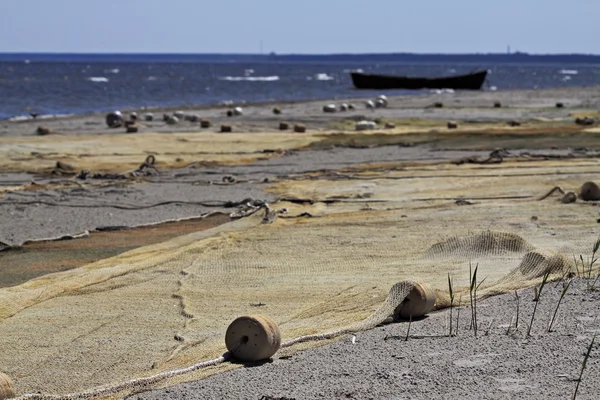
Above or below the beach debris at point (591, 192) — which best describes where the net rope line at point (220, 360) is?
below

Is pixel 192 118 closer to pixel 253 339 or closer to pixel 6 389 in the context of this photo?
pixel 253 339

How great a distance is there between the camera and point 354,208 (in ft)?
36.8

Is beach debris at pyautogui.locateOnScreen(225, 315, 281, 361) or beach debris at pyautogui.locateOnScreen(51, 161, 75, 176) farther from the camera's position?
beach debris at pyautogui.locateOnScreen(51, 161, 75, 176)

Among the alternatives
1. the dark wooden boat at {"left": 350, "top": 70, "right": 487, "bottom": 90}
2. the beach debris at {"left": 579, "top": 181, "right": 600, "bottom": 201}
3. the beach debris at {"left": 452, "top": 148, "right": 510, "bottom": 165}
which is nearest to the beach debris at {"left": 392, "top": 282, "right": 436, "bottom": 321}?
the beach debris at {"left": 579, "top": 181, "right": 600, "bottom": 201}

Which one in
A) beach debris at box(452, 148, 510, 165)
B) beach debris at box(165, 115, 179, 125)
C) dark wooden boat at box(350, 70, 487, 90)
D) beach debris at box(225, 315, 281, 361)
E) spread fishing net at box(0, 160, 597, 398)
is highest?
dark wooden boat at box(350, 70, 487, 90)

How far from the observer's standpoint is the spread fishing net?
552 centimetres

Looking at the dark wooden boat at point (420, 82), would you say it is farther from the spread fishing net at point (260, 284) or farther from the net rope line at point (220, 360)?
the net rope line at point (220, 360)

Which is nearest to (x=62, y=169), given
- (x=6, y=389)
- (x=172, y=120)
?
(x=6, y=389)

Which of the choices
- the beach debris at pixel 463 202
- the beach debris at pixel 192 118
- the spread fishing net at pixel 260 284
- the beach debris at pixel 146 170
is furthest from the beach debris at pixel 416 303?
the beach debris at pixel 192 118

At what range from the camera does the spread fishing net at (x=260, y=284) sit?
5.52m

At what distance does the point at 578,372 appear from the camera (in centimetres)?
486

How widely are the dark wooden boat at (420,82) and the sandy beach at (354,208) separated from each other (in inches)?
1451

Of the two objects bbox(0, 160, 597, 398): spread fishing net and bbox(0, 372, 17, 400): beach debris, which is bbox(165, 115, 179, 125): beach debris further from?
bbox(0, 372, 17, 400): beach debris

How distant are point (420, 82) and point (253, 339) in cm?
5995
